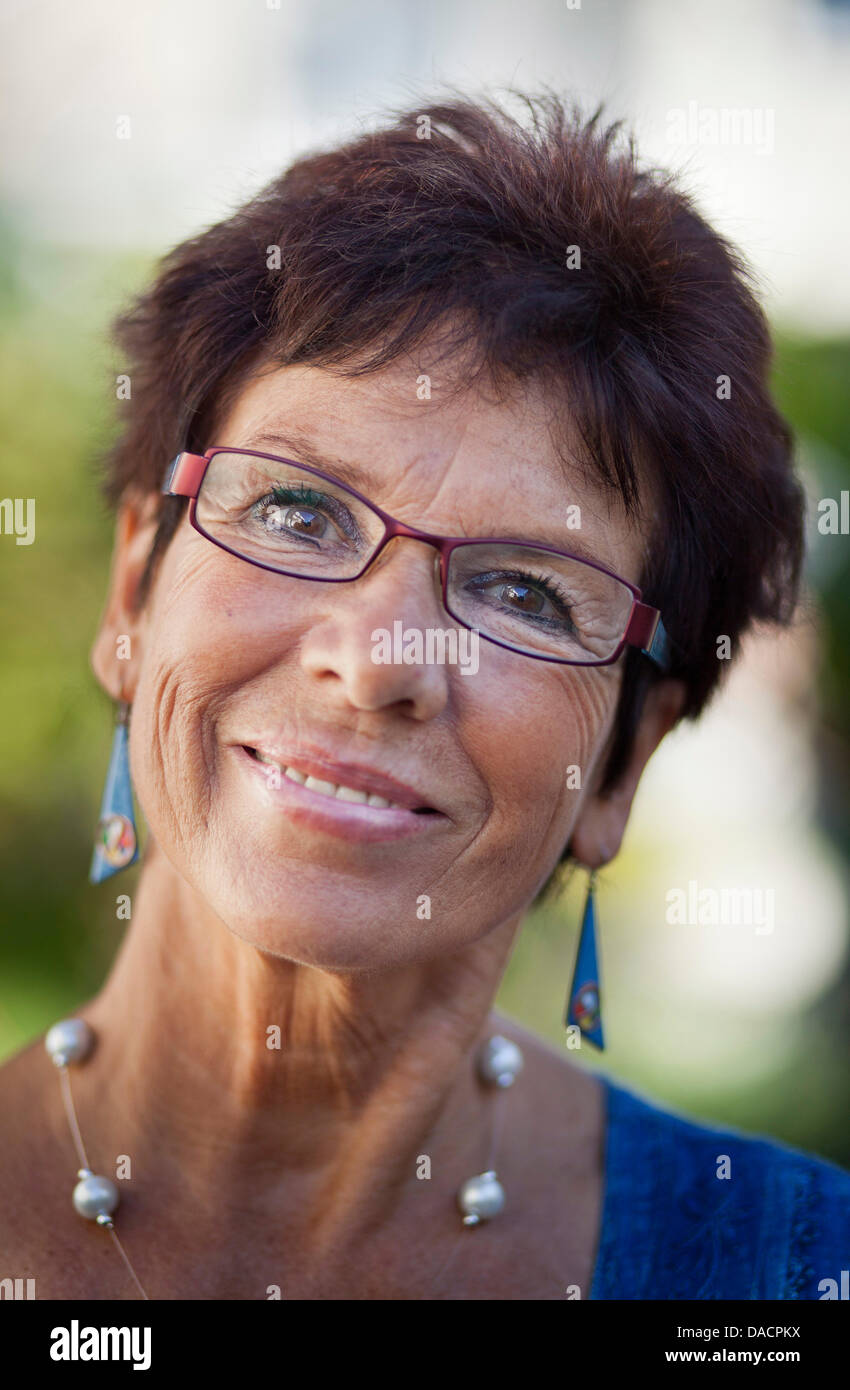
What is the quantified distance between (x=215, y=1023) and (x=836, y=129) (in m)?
3.97

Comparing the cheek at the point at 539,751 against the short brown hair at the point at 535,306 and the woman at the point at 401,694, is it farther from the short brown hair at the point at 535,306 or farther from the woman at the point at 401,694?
the short brown hair at the point at 535,306

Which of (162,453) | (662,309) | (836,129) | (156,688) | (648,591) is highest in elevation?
(836,129)

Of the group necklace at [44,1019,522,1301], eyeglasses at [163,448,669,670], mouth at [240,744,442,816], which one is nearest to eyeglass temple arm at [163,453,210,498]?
eyeglasses at [163,448,669,670]

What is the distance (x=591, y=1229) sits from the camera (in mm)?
2229

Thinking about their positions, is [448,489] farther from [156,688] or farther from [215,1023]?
[215,1023]

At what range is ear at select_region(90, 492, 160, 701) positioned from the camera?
2127 mm

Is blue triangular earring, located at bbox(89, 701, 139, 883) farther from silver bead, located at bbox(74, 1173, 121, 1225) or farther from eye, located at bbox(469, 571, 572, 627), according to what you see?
eye, located at bbox(469, 571, 572, 627)

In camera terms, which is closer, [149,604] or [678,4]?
[149,604]

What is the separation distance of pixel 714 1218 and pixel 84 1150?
1.26 m

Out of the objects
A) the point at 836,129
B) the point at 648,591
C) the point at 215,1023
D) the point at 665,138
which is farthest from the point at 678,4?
the point at 215,1023

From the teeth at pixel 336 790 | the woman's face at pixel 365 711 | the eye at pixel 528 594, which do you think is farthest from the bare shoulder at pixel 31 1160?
the eye at pixel 528 594

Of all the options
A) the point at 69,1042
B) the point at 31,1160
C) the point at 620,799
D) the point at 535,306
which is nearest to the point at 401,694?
the point at 535,306

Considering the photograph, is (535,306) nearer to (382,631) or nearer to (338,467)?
(338,467)

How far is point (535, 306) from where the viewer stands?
1.78 meters
